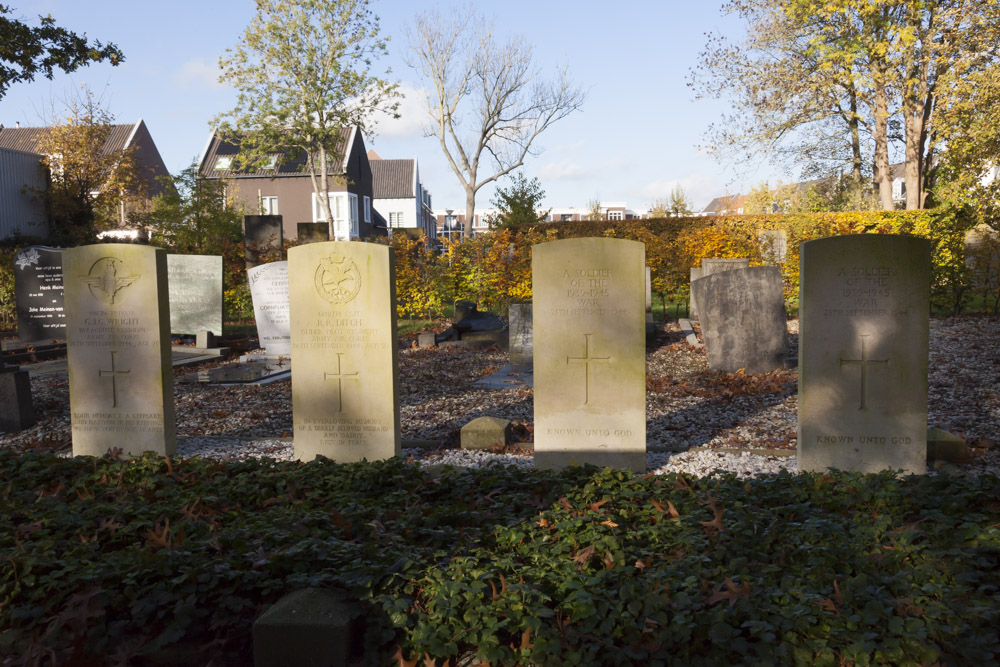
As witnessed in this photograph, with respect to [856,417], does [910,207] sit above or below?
above

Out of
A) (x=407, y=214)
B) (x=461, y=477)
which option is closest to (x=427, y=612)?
(x=461, y=477)

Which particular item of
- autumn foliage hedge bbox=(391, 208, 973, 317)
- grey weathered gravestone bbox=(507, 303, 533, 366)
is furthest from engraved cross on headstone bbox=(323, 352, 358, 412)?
autumn foliage hedge bbox=(391, 208, 973, 317)

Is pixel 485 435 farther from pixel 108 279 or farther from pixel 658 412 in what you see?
pixel 108 279

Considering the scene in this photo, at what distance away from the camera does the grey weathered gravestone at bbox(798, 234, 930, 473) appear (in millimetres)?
5402

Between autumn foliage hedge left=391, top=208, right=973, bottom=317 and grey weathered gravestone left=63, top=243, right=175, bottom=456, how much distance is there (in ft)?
33.4

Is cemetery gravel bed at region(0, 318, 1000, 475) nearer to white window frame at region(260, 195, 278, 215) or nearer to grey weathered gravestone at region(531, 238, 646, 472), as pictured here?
grey weathered gravestone at region(531, 238, 646, 472)

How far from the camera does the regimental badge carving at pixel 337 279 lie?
609 cm

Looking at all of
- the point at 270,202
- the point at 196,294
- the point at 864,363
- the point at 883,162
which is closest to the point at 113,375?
the point at 864,363

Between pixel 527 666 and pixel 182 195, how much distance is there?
2301 centimetres

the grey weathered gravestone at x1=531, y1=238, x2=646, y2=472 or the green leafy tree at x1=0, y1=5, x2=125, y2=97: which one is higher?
the green leafy tree at x1=0, y1=5, x2=125, y2=97

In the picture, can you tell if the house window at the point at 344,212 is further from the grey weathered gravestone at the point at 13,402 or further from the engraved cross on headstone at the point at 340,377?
the engraved cross on headstone at the point at 340,377

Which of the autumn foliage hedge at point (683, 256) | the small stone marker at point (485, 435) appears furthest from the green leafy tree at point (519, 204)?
the small stone marker at point (485, 435)

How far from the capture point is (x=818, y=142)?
29531 millimetres

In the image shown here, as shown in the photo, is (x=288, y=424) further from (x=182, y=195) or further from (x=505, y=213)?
(x=505, y=213)
